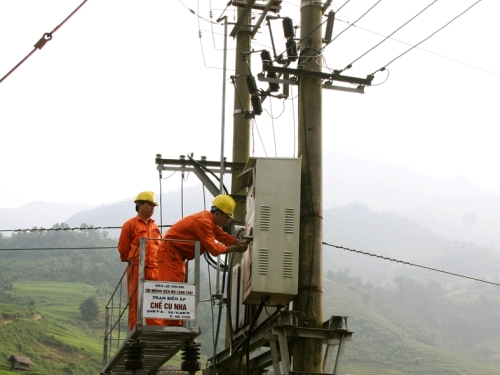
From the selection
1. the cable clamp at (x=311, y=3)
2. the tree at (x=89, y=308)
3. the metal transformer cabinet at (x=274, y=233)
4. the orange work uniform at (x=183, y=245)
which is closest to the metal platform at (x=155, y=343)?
the orange work uniform at (x=183, y=245)

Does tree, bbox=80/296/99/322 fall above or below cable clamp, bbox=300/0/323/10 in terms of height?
below

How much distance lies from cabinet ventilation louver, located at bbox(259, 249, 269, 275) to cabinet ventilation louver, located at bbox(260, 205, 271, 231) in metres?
0.33

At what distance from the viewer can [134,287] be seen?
37.8 ft

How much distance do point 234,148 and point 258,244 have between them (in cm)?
637

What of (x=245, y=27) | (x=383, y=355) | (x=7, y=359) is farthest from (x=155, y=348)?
(x=383, y=355)

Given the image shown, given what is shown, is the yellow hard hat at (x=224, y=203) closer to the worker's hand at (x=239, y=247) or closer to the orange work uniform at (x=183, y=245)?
the orange work uniform at (x=183, y=245)

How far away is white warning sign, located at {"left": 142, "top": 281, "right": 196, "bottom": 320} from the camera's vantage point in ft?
34.7

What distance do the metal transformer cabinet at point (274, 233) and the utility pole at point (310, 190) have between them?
187 mm

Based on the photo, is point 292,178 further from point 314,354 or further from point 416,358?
point 416,358

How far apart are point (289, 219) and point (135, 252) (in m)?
2.35

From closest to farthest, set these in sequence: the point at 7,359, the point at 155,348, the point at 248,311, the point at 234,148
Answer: the point at 155,348, the point at 248,311, the point at 234,148, the point at 7,359

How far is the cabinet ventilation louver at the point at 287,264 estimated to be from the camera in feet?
35.0

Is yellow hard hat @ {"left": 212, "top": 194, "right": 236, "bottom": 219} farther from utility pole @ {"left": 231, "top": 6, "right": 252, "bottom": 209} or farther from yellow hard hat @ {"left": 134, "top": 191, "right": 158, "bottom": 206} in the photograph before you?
utility pole @ {"left": 231, "top": 6, "right": 252, "bottom": 209}

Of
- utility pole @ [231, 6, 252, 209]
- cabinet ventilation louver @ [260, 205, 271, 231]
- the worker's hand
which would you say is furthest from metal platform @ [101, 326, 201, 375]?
utility pole @ [231, 6, 252, 209]
